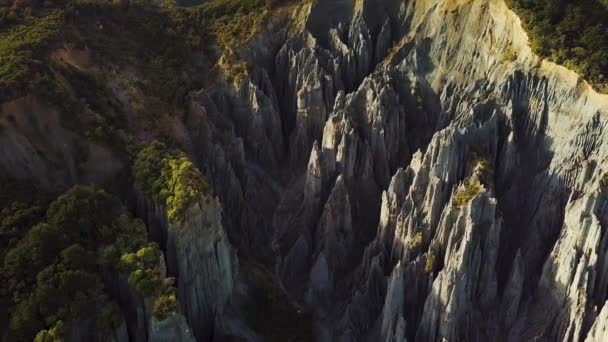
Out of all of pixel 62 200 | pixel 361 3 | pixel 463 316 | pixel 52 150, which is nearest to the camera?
pixel 62 200

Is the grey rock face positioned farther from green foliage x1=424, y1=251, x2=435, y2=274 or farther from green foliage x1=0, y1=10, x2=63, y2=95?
green foliage x1=0, y1=10, x2=63, y2=95

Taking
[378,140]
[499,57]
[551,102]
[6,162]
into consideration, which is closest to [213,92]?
[378,140]

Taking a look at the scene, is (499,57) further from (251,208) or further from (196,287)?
(196,287)

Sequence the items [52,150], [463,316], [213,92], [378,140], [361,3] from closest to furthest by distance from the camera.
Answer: [463,316] < [52,150] < [378,140] < [213,92] < [361,3]

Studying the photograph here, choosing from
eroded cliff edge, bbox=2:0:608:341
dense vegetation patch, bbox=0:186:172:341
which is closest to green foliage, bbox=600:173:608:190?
eroded cliff edge, bbox=2:0:608:341

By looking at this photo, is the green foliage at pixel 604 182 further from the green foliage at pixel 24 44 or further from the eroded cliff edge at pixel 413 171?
the green foliage at pixel 24 44

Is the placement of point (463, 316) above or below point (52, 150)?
below
